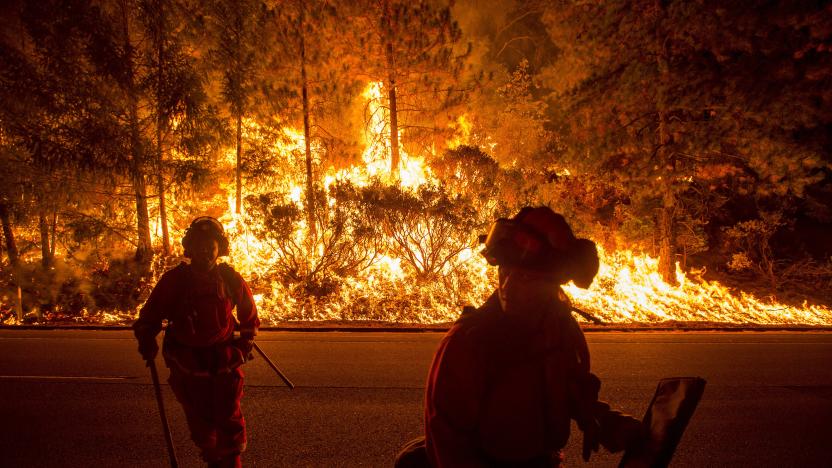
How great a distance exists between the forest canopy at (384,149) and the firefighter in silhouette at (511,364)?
876 centimetres

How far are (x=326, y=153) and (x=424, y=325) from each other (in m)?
7.99

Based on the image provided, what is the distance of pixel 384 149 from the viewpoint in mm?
15953

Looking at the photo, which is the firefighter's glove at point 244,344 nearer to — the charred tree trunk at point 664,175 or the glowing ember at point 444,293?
the glowing ember at point 444,293

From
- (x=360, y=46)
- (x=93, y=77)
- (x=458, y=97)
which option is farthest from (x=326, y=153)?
(x=93, y=77)

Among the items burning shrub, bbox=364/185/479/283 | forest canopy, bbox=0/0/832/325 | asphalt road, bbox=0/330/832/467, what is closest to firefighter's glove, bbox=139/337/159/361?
asphalt road, bbox=0/330/832/467

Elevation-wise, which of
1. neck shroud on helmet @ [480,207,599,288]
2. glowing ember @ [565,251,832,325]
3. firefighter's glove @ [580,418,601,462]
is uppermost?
neck shroud on helmet @ [480,207,599,288]

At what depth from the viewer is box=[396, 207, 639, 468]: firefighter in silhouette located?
1534 millimetres

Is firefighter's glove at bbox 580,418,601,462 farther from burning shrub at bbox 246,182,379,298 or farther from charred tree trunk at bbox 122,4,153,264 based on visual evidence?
charred tree trunk at bbox 122,4,153,264

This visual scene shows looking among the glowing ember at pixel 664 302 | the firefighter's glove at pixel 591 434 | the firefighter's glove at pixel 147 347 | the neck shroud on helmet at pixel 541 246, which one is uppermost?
the neck shroud on helmet at pixel 541 246

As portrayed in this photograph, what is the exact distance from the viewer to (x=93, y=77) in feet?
39.8

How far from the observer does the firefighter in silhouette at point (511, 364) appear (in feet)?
5.03

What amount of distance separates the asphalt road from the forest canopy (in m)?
3.02

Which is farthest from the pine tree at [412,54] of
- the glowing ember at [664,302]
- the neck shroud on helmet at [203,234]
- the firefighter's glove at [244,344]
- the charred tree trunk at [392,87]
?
the firefighter's glove at [244,344]

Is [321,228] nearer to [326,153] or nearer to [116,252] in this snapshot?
[326,153]
